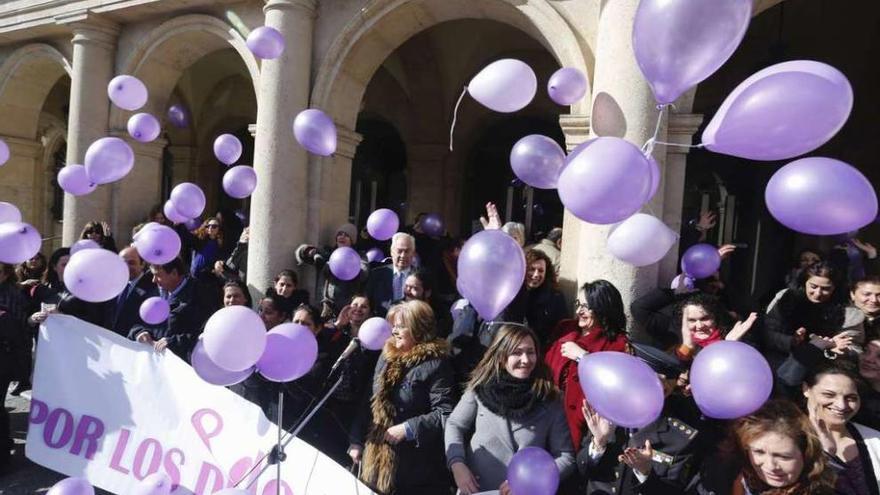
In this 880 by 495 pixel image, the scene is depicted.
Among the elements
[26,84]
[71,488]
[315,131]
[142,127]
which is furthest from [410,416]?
[26,84]

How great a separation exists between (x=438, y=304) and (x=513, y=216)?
231 inches

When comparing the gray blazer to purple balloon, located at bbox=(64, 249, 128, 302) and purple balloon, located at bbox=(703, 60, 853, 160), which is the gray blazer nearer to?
purple balloon, located at bbox=(703, 60, 853, 160)

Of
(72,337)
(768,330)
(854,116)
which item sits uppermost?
(854,116)

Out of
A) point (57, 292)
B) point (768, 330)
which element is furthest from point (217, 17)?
point (768, 330)

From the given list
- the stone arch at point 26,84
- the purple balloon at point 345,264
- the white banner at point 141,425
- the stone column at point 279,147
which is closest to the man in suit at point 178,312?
the white banner at point 141,425

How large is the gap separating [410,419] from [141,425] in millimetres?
1636

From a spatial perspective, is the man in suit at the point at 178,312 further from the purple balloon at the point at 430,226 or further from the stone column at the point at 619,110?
the stone column at the point at 619,110

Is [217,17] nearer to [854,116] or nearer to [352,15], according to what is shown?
[352,15]

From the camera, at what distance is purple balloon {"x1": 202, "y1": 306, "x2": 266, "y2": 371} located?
101 inches

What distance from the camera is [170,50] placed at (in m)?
7.26

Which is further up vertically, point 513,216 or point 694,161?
point 694,161

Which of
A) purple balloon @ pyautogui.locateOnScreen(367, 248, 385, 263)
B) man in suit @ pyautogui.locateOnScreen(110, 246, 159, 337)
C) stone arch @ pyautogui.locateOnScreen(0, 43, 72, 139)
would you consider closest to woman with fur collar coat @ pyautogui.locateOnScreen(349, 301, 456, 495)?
man in suit @ pyautogui.locateOnScreen(110, 246, 159, 337)

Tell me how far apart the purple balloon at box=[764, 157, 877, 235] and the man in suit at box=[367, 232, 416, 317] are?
263 cm

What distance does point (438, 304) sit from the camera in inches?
168
